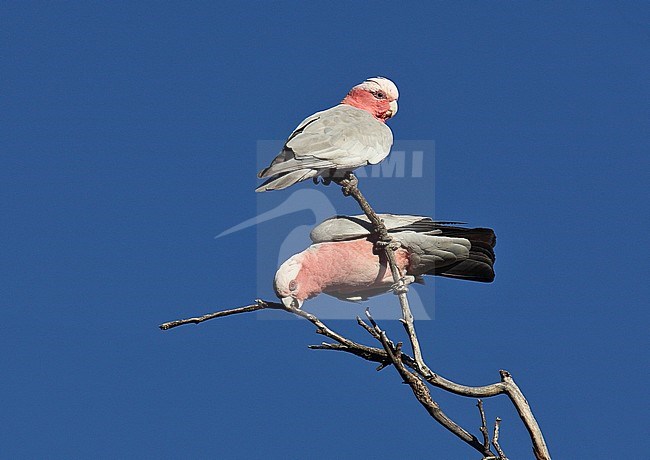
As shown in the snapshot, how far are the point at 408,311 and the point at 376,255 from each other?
0.49 m

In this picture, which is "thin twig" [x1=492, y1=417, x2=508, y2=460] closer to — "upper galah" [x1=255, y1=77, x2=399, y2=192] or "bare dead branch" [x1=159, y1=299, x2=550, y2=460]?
"bare dead branch" [x1=159, y1=299, x2=550, y2=460]

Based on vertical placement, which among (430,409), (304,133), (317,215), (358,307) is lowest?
(430,409)

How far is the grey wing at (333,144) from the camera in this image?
248 inches

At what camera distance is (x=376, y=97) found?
7.20m

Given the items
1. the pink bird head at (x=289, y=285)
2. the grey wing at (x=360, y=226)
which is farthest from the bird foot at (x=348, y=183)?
the pink bird head at (x=289, y=285)

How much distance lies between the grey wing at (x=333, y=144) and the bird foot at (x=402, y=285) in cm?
83

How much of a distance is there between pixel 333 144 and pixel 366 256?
811 mm

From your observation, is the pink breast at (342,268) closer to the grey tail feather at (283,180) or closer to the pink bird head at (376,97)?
the grey tail feather at (283,180)

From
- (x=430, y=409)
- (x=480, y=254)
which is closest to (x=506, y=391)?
(x=430, y=409)

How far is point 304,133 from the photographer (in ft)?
21.3

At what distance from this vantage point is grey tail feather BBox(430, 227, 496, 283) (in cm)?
684

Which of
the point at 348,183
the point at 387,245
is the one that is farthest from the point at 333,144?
the point at 387,245

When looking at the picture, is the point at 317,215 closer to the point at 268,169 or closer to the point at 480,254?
the point at 268,169

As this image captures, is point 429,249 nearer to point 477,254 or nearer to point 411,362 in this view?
point 477,254
